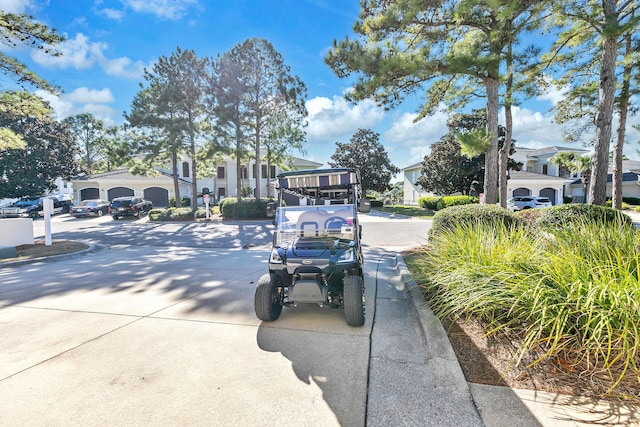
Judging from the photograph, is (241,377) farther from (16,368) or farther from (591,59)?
(591,59)

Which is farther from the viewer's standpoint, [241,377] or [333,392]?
[241,377]

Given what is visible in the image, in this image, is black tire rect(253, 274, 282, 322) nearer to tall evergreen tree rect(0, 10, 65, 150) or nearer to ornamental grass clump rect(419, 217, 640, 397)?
ornamental grass clump rect(419, 217, 640, 397)

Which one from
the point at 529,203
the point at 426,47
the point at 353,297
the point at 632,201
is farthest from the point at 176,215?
the point at 632,201

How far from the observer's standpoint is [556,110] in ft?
48.2

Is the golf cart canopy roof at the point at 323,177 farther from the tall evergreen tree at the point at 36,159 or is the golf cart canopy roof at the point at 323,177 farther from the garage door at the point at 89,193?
the garage door at the point at 89,193

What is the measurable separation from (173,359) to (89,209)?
2806 centimetres

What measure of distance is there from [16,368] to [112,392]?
52.4 inches

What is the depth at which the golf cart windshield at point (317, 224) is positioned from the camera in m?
4.82

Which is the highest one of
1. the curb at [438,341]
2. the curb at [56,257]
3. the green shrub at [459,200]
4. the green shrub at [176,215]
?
the green shrub at [459,200]

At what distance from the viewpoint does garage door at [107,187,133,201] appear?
33.1 meters

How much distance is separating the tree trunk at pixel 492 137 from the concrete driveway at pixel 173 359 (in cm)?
700

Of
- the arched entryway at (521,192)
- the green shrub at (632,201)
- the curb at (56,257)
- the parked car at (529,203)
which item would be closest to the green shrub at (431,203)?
the parked car at (529,203)

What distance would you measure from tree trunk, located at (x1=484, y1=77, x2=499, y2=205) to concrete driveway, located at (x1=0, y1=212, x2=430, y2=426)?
7001 millimetres

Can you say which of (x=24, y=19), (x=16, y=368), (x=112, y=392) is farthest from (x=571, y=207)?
(x=24, y=19)
